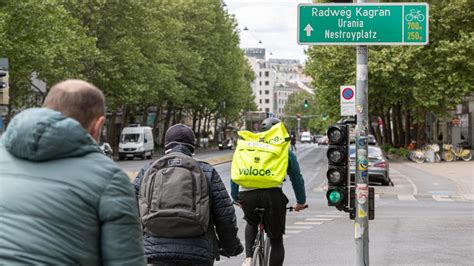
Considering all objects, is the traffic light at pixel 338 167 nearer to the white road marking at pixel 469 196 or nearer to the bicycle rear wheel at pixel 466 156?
the white road marking at pixel 469 196

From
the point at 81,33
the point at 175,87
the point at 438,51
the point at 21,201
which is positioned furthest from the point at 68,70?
the point at 21,201

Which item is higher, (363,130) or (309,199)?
(363,130)

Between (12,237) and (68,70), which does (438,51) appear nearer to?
(68,70)

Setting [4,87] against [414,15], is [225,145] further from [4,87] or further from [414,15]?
[414,15]

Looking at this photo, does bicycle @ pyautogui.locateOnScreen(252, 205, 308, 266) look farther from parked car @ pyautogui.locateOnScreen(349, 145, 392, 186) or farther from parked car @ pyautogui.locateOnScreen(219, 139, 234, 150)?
parked car @ pyautogui.locateOnScreen(219, 139, 234, 150)

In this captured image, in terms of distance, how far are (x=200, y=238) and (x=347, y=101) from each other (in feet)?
53.1

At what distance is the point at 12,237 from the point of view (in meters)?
2.68

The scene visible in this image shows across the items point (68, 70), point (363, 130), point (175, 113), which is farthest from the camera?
point (175, 113)

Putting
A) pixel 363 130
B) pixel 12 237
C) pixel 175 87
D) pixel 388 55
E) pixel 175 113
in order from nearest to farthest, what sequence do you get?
pixel 12 237 → pixel 363 130 → pixel 388 55 → pixel 175 87 → pixel 175 113

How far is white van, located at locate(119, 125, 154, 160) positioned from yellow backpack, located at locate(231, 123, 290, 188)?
149 ft

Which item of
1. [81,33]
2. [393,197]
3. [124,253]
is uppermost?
[81,33]

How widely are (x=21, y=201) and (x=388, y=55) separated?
4150cm

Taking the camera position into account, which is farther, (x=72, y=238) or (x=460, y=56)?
(x=460, y=56)

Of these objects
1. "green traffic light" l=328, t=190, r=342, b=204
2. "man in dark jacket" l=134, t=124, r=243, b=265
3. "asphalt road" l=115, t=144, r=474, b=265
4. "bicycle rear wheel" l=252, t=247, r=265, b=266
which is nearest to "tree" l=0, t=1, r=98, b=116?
"asphalt road" l=115, t=144, r=474, b=265
